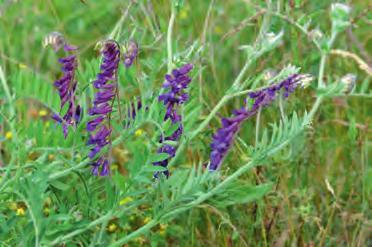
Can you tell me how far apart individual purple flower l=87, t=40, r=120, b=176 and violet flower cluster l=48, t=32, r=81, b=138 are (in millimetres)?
42

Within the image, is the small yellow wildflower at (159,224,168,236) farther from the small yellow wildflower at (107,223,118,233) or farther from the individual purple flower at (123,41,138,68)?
the individual purple flower at (123,41,138,68)

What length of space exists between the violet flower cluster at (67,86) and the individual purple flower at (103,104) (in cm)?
4

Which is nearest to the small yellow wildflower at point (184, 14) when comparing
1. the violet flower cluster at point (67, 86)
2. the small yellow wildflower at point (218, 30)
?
the small yellow wildflower at point (218, 30)

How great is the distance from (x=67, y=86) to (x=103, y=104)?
0.08 m

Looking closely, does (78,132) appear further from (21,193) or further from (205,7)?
(205,7)

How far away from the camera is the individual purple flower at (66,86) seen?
178 cm

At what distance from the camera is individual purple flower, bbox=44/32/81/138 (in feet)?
5.85

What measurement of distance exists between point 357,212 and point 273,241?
0.98ft

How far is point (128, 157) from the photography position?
2.81m

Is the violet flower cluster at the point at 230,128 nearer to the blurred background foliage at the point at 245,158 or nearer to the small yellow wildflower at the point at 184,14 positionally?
the blurred background foliage at the point at 245,158

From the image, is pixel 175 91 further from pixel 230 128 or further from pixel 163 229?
pixel 163 229

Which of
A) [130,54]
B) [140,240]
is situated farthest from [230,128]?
[140,240]

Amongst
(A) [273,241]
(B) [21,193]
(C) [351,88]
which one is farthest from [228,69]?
(B) [21,193]

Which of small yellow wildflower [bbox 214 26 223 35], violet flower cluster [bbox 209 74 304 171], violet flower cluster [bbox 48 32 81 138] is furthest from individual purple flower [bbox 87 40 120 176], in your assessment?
small yellow wildflower [bbox 214 26 223 35]
